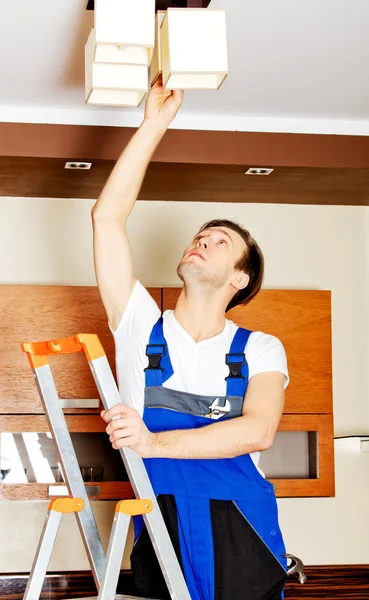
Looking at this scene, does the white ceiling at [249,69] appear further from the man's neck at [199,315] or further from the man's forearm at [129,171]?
the man's neck at [199,315]

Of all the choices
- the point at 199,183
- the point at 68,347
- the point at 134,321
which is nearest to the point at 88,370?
the point at 199,183

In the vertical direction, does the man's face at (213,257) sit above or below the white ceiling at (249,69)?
below

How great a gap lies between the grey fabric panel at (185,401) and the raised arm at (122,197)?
0.27 m

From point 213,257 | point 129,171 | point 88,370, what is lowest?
point 88,370

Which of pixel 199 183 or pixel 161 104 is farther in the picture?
pixel 199 183

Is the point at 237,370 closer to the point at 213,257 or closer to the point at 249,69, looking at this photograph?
the point at 213,257

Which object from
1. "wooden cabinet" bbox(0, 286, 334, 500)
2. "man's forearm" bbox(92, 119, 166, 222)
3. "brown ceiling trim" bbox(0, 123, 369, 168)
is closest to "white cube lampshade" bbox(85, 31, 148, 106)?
"man's forearm" bbox(92, 119, 166, 222)

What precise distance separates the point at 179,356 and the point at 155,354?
0.08 meters

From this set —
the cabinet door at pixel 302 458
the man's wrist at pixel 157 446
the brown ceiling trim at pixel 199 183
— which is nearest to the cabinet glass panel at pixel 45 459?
the cabinet door at pixel 302 458

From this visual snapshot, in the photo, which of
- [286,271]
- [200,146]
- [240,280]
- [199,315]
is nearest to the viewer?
[199,315]

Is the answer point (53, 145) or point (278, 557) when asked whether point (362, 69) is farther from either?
point (278, 557)

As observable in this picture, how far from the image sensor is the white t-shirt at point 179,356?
208 cm

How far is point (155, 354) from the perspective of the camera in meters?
2.07

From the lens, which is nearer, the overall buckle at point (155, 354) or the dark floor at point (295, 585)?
the overall buckle at point (155, 354)
